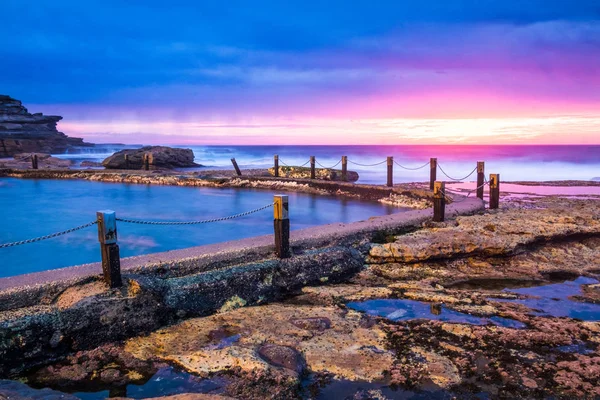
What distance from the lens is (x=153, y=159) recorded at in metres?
24.5

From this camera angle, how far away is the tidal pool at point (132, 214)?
26.3 feet

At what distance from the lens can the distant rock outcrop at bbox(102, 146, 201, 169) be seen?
23281mm

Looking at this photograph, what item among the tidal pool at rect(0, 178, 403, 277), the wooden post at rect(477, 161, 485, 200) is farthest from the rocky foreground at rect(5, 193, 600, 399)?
the wooden post at rect(477, 161, 485, 200)

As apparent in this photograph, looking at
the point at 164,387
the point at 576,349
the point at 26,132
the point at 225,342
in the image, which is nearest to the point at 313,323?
the point at 225,342

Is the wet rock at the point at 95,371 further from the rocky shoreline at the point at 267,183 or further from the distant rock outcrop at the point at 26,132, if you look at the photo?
the distant rock outcrop at the point at 26,132

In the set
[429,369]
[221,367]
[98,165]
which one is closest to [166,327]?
[221,367]

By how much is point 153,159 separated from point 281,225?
68.9 ft

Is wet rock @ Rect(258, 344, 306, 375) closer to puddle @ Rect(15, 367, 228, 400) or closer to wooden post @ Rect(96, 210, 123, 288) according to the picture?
puddle @ Rect(15, 367, 228, 400)

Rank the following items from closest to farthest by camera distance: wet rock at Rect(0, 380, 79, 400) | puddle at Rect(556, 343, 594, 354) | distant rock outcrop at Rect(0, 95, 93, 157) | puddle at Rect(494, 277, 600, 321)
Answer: wet rock at Rect(0, 380, 79, 400), puddle at Rect(556, 343, 594, 354), puddle at Rect(494, 277, 600, 321), distant rock outcrop at Rect(0, 95, 93, 157)

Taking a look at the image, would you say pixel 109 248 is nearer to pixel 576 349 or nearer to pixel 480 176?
pixel 576 349

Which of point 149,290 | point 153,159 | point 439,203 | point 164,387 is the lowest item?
point 164,387

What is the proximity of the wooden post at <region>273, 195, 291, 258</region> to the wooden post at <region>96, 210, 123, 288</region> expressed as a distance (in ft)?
5.59

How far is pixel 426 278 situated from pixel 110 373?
3458 mm

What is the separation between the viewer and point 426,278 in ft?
17.4
